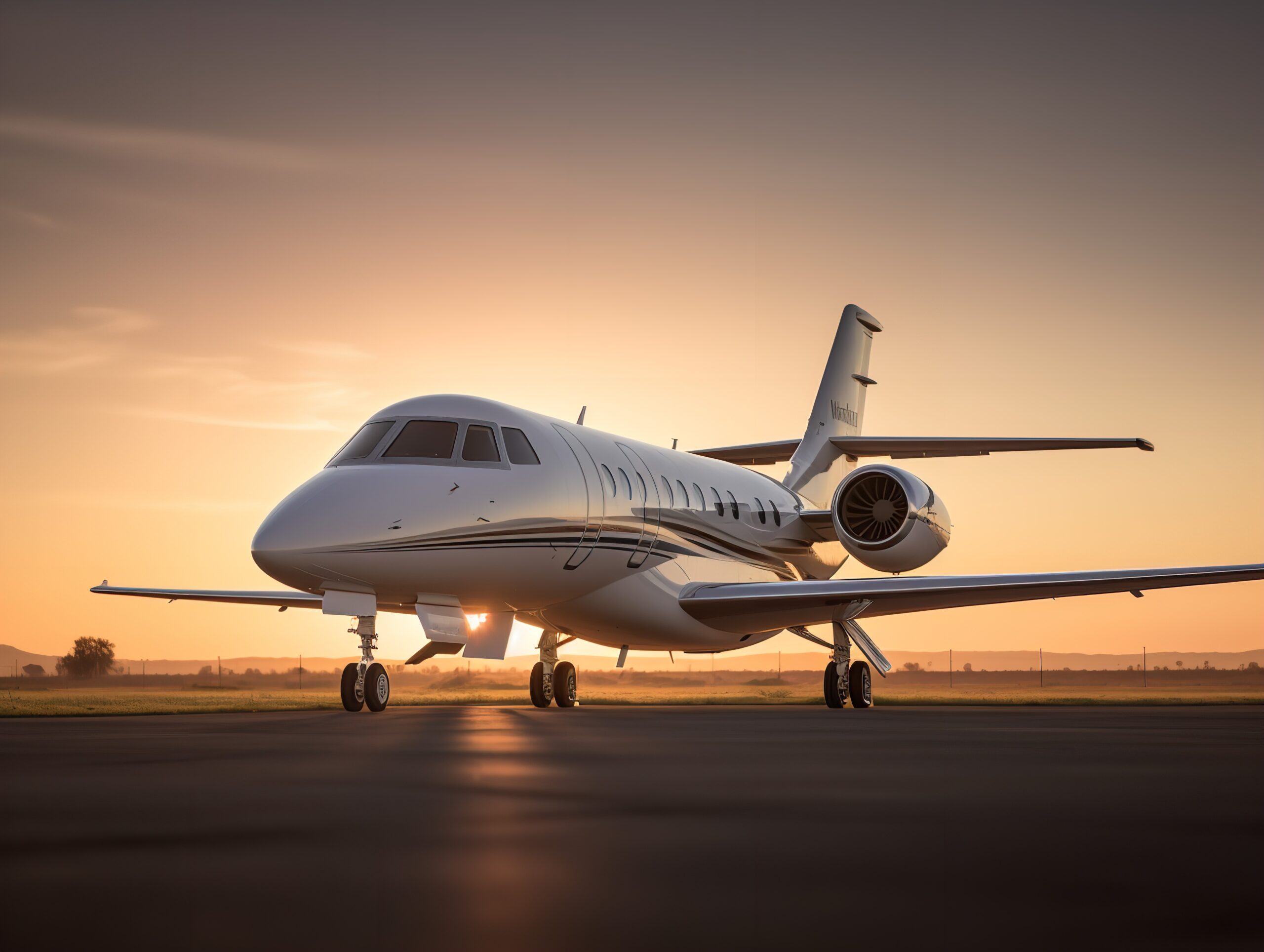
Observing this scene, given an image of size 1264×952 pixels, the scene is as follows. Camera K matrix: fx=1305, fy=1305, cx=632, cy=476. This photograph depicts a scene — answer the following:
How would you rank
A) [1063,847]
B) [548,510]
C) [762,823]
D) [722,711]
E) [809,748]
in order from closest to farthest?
[1063,847] < [762,823] < [809,748] < [548,510] < [722,711]

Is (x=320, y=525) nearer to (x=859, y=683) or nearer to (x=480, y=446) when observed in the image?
(x=480, y=446)

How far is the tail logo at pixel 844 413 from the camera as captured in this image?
94.6 feet

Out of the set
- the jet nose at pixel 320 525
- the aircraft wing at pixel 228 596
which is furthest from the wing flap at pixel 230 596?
the jet nose at pixel 320 525

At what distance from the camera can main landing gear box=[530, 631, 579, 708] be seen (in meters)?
21.1

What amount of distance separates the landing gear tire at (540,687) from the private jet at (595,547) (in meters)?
0.04

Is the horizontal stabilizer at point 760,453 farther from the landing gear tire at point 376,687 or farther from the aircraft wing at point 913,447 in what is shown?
the landing gear tire at point 376,687

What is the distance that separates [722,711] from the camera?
64.3ft

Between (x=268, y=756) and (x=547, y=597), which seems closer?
(x=268, y=756)

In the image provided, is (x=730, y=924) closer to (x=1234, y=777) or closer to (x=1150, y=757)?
(x=1234, y=777)

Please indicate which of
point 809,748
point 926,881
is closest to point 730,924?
point 926,881

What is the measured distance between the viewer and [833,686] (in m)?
22.4

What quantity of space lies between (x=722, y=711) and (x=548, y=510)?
4.92 metres

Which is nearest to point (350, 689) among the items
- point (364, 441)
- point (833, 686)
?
point (364, 441)

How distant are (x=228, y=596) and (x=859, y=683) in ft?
35.3
